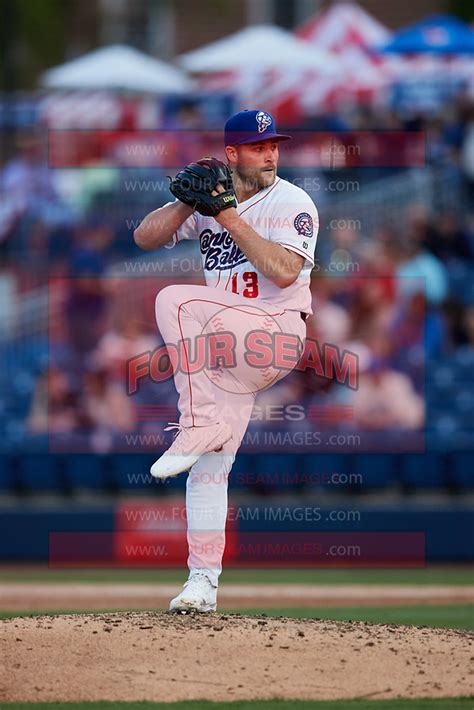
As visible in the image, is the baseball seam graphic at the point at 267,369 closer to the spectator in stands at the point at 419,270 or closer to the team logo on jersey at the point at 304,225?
the team logo on jersey at the point at 304,225

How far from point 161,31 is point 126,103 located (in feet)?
33.3

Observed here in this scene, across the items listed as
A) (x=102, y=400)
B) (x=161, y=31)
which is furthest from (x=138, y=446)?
(x=161, y=31)

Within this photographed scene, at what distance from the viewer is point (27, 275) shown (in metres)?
11.4

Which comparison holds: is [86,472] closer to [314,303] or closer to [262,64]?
[314,303]

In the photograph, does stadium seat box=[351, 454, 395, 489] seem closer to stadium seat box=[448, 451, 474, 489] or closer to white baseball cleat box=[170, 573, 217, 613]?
stadium seat box=[448, 451, 474, 489]

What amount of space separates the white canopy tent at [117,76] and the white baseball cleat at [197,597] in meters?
8.69

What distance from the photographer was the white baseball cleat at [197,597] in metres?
5.82

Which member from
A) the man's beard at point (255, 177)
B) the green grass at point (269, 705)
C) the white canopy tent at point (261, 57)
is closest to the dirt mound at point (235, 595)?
the man's beard at point (255, 177)

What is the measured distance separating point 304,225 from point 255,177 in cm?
40

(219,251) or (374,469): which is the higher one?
(219,251)

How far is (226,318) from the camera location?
5.81 meters

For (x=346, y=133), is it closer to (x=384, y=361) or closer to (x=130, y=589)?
(x=384, y=361)

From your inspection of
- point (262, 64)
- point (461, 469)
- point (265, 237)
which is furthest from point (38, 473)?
point (265, 237)

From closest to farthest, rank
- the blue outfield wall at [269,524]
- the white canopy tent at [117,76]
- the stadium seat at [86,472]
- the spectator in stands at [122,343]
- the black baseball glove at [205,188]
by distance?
the black baseball glove at [205,188]
the spectator in stands at [122,343]
the blue outfield wall at [269,524]
the stadium seat at [86,472]
the white canopy tent at [117,76]
